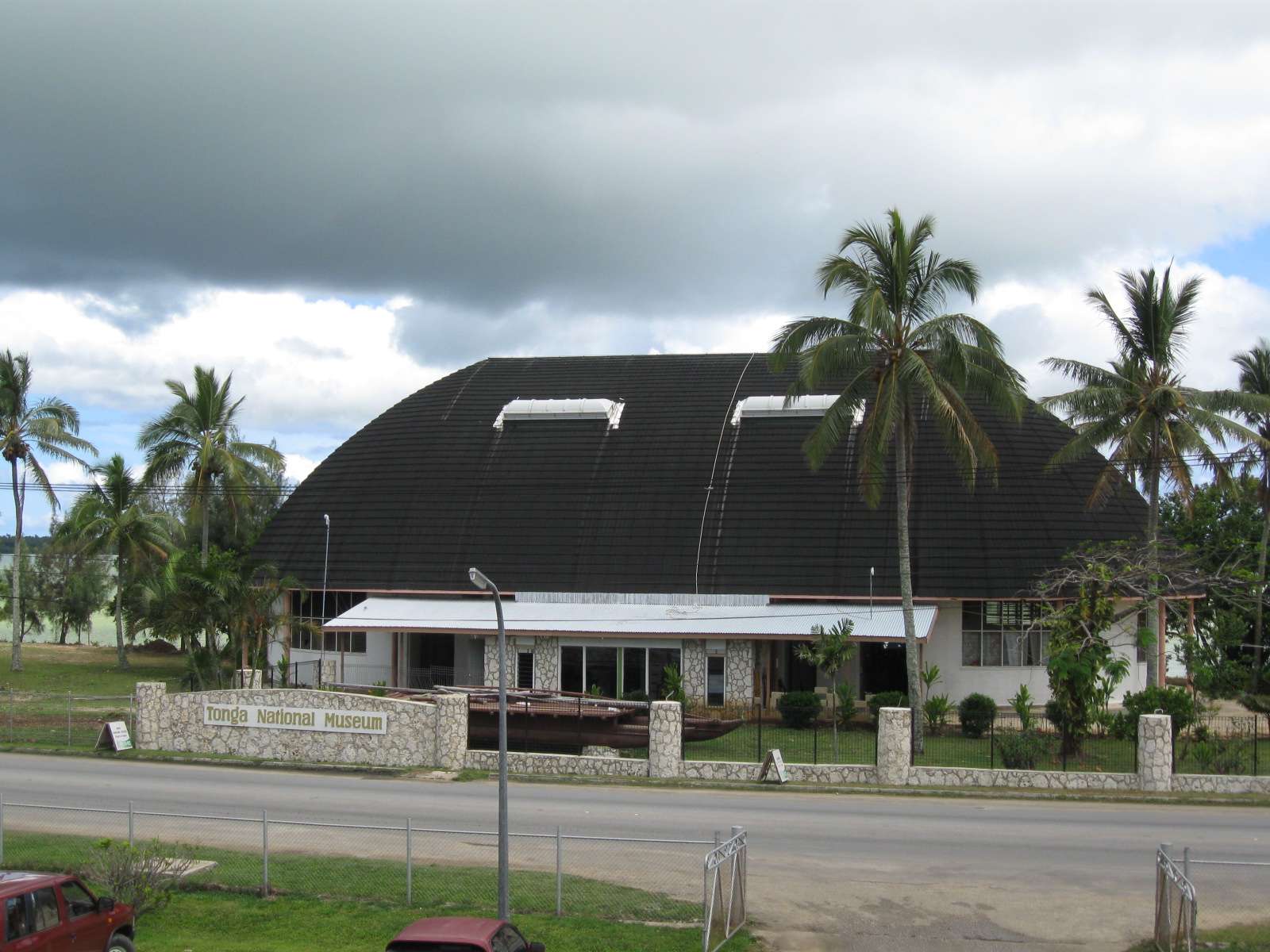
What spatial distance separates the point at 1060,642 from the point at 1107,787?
607cm

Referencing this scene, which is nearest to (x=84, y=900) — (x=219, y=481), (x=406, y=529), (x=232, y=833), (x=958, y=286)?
(x=232, y=833)

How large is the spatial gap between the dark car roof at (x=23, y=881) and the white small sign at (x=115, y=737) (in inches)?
801

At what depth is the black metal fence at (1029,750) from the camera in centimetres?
2892

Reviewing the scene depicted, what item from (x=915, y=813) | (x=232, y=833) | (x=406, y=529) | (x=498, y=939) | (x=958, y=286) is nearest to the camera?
(x=498, y=939)

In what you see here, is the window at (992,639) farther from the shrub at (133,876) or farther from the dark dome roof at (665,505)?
→ the shrub at (133,876)

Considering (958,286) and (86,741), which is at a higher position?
(958,286)

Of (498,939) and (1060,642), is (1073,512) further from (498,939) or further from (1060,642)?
(498,939)

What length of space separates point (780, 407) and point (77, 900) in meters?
35.3

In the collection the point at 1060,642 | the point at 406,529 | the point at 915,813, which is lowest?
the point at 915,813

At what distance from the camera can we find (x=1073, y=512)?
136 feet

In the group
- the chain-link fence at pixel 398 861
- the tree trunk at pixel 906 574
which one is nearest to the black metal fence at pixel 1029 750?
the tree trunk at pixel 906 574

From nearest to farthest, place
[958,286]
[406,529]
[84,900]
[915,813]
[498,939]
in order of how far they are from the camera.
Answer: [498,939], [84,900], [915,813], [958,286], [406,529]

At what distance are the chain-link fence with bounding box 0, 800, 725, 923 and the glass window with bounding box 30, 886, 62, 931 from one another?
197 inches

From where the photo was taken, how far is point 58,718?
37.5 m
